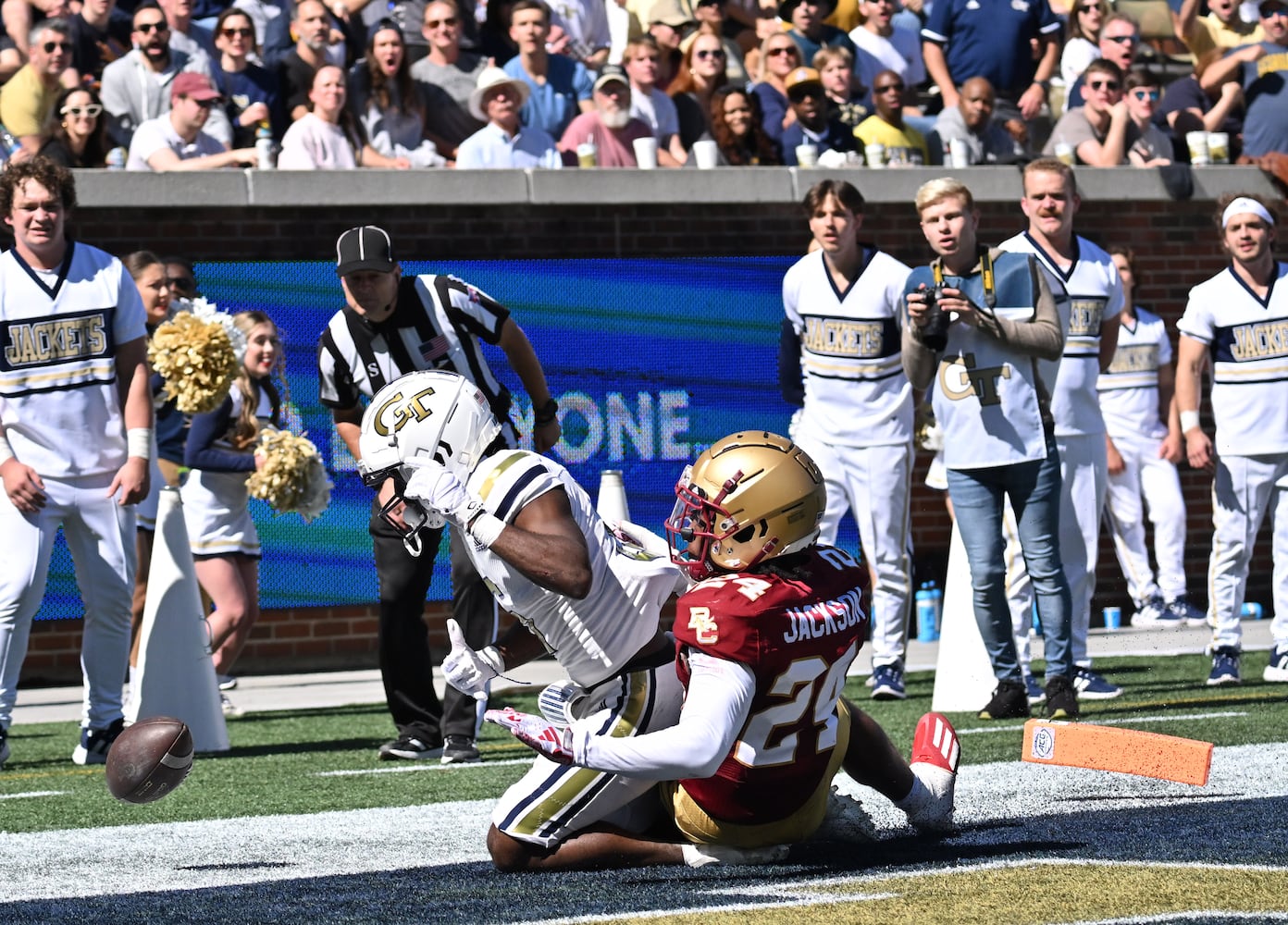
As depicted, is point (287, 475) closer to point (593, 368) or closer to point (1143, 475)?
point (593, 368)

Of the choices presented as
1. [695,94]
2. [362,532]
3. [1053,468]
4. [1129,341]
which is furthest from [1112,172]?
[1053,468]

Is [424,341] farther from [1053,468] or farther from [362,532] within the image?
[362,532]

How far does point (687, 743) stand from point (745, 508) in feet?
1.89

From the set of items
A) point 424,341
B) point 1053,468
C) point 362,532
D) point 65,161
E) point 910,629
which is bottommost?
point 910,629

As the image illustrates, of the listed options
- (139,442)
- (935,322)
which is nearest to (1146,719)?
(935,322)

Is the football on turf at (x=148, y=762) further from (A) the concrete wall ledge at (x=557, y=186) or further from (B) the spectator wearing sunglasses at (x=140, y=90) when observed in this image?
(B) the spectator wearing sunglasses at (x=140, y=90)

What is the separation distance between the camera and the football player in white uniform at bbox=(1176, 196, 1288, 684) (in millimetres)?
8953

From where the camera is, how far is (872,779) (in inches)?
195

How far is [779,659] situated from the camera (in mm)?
4445

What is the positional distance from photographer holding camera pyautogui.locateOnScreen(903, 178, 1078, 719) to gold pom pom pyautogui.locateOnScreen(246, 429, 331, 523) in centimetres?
291

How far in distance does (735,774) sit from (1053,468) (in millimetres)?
3494

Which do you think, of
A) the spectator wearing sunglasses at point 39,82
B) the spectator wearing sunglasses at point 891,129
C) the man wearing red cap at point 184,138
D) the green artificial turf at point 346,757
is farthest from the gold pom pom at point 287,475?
the spectator wearing sunglasses at point 891,129

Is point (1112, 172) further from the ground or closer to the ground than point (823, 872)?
further from the ground

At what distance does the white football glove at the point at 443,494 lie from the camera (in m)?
4.77
